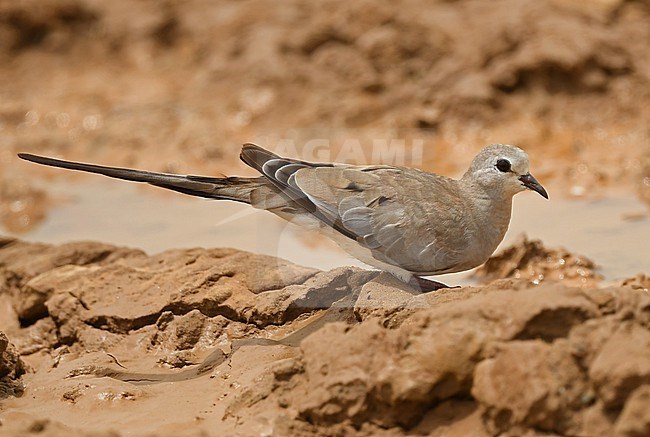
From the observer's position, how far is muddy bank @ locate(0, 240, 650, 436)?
330 centimetres

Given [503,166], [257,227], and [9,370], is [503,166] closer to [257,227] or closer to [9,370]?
[9,370]

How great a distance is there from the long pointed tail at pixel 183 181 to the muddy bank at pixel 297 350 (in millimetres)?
406

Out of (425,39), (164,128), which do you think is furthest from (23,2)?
(425,39)

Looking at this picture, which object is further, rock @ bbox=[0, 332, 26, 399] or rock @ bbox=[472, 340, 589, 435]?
rock @ bbox=[0, 332, 26, 399]

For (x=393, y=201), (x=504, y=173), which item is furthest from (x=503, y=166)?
(x=393, y=201)

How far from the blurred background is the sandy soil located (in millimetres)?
29

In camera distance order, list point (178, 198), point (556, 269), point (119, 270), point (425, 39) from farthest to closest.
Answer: point (425, 39) < point (178, 198) < point (556, 269) < point (119, 270)

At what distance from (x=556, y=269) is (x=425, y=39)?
4546 millimetres

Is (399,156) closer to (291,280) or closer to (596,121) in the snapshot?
(596,121)

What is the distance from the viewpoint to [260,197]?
5.12 metres

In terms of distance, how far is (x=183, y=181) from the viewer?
16.1 feet

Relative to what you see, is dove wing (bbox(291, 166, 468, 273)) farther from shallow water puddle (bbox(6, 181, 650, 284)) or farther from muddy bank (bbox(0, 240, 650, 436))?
shallow water puddle (bbox(6, 181, 650, 284))

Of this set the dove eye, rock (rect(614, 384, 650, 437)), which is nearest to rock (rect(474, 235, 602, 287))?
the dove eye

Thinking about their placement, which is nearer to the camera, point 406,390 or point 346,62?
point 406,390
